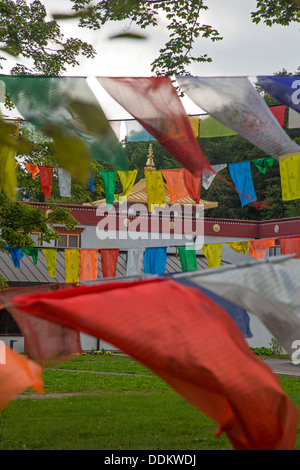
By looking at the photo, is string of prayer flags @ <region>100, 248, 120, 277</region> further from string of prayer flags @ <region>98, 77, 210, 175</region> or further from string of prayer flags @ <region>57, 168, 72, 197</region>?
string of prayer flags @ <region>98, 77, 210, 175</region>

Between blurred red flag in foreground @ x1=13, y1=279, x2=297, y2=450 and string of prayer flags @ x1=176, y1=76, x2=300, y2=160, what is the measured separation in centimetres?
177

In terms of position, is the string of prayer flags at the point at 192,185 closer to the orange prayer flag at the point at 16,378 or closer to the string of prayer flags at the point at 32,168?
the string of prayer flags at the point at 32,168

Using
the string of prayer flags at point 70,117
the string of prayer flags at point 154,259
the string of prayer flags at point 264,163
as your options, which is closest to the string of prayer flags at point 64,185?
the string of prayer flags at point 154,259

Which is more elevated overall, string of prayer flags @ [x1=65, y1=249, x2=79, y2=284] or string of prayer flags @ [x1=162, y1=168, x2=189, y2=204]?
string of prayer flags @ [x1=162, y1=168, x2=189, y2=204]

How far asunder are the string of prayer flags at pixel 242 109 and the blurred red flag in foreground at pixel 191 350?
177 centimetres

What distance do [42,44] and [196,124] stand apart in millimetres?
5597

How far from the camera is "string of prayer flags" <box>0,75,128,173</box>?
243 cm

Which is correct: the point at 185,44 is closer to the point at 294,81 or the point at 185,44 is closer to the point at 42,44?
the point at 42,44

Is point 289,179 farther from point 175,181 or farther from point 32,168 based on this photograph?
point 32,168

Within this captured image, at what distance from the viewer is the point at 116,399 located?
11445 mm

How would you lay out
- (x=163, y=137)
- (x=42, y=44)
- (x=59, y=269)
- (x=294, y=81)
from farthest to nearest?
(x=59, y=269) → (x=42, y=44) → (x=294, y=81) → (x=163, y=137)

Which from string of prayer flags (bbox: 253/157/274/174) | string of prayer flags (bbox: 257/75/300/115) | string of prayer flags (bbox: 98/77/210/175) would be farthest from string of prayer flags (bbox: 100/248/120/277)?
string of prayer flags (bbox: 98/77/210/175)

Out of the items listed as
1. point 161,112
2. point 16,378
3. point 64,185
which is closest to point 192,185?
point 64,185
